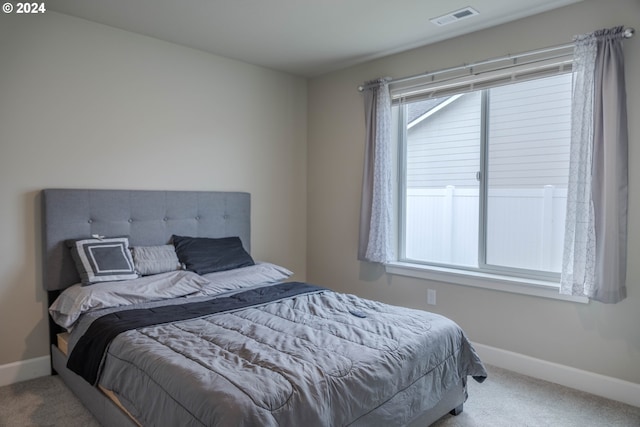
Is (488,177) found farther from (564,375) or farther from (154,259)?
(154,259)

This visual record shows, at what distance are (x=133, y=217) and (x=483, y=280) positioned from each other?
273 cm

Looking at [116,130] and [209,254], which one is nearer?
[116,130]

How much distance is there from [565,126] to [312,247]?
2600 millimetres

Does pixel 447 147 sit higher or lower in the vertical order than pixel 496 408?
higher

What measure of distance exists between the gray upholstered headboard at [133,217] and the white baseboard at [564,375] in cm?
231

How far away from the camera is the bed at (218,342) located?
5.26ft

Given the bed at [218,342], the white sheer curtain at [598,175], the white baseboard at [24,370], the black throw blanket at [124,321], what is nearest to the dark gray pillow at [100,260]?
the bed at [218,342]

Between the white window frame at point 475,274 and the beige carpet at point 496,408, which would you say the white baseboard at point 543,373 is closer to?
the beige carpet at point 496,408

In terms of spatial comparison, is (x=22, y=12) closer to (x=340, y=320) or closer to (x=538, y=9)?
(x=340, y=320)

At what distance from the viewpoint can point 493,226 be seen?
3.25 metres

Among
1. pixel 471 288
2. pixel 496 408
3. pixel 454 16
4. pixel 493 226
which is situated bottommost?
pixel 496 408

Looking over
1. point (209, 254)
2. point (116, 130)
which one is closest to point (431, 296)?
point (209, 254)

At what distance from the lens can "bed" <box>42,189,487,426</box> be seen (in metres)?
1.60

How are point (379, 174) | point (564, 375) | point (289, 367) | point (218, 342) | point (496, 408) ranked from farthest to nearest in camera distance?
point (379, 174)
point (564, 375)
point (496, 408)
point (218, 342)
point (289, 367)
